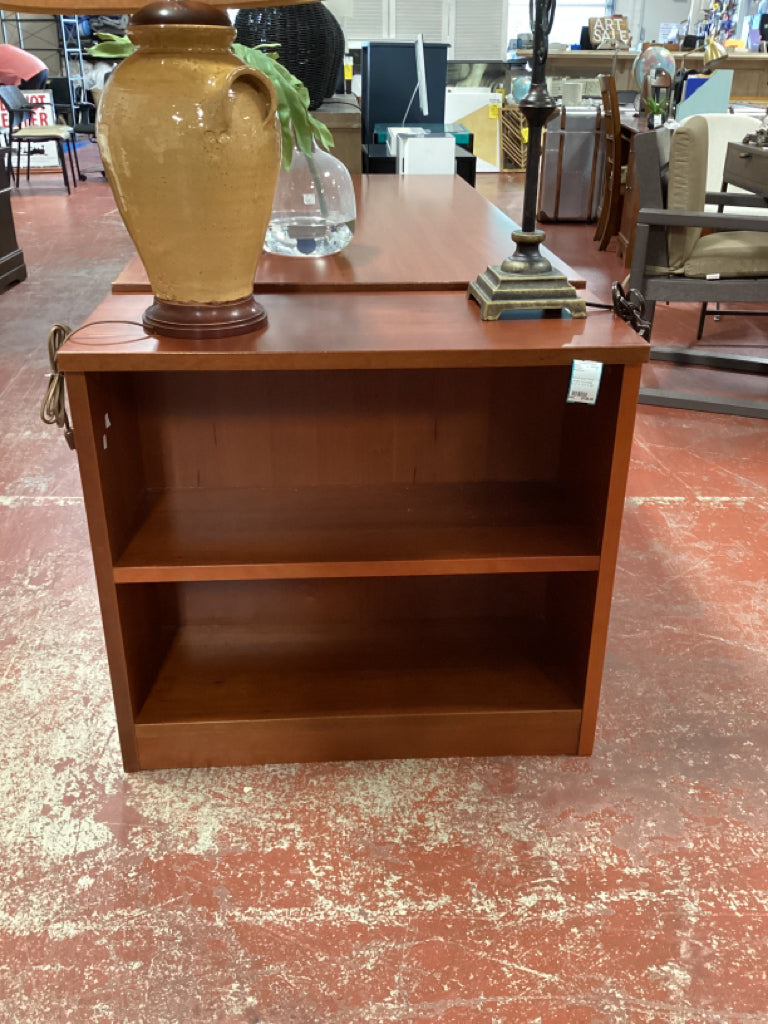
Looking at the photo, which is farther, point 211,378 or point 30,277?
point 30,277

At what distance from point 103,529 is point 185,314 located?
35cm

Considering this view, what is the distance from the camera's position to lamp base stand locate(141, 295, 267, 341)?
124 cm

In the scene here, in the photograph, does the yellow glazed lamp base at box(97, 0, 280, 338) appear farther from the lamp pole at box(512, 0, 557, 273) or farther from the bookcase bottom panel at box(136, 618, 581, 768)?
the bookcase bottom panel at box(136, 618, 581, 768)

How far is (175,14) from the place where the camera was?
1095mm

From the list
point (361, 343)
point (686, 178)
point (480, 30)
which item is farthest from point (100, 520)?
point (480, 30)

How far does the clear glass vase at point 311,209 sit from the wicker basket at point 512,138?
802 centimetres

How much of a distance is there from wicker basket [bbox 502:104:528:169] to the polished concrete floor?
829cm

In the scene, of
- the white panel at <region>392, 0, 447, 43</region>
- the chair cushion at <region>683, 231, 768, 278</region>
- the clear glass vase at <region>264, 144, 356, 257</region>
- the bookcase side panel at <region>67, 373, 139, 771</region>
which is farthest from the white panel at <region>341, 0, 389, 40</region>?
the bookcase side panel at <region>67, 373, 139, 771</region>

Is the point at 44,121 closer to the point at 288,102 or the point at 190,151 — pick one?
the point at 288,102

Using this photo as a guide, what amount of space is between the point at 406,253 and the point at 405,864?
3.85ft

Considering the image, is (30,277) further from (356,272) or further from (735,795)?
(735,795)

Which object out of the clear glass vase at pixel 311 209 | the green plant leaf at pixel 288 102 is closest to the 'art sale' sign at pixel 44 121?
the clear glass vase at pixel 311 209

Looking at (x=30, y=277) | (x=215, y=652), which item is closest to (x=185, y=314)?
(x=215, y=652)

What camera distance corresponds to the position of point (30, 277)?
5055mm
